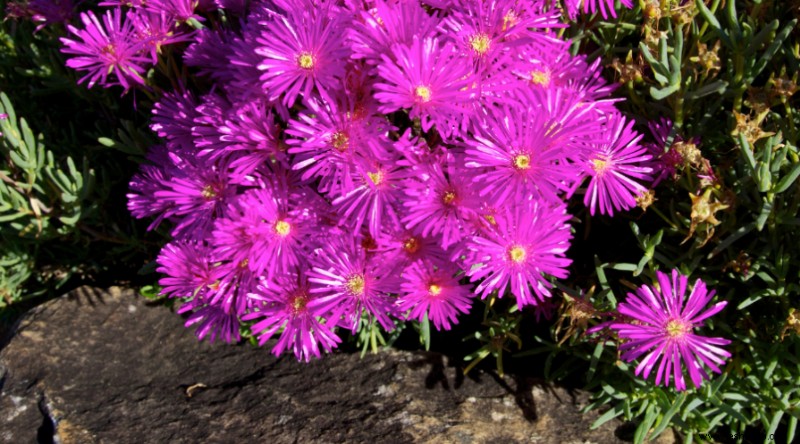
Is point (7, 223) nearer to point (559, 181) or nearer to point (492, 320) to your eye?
point (492, 320)

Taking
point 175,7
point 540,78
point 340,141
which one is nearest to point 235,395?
point 340,141

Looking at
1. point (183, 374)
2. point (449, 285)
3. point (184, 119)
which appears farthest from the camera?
point (183, 374)

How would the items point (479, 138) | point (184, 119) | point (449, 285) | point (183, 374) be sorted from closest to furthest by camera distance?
point (479, 138) → point (449, 285) → point (184, 119) → point (183, 374)

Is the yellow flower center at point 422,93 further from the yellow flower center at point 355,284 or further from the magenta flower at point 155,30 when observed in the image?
the magenta flower at point 155,30

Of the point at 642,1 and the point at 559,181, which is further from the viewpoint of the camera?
the point at 642,1

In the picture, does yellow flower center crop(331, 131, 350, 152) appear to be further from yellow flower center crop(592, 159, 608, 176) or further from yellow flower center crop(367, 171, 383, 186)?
yellow flower center crop(592, 159, 608, 176)

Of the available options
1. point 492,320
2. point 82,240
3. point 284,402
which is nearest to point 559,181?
point 492,320

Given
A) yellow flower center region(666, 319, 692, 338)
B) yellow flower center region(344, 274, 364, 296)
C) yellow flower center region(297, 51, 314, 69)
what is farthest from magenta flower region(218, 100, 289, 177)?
yellow flower center region(666, 319, 692, 338)

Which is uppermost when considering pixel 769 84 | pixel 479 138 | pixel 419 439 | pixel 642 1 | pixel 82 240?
pixel 642 1
